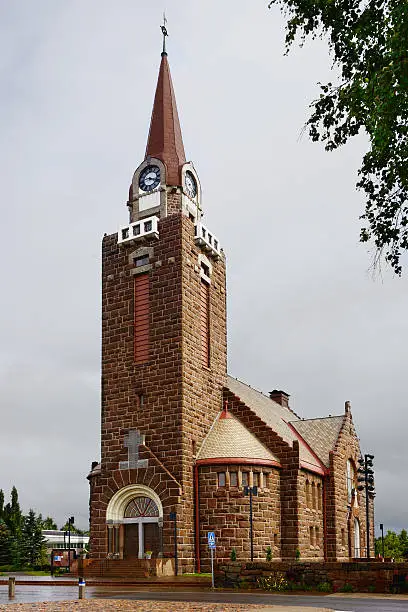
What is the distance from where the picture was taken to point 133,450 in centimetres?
4191

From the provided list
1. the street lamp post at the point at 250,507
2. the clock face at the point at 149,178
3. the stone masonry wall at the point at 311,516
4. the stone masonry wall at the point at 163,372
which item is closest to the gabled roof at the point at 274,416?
the stone masonry wall at the point at 311,516

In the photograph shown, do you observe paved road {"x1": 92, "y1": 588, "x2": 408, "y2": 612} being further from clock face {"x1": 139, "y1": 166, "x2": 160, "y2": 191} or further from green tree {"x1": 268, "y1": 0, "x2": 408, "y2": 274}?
clock face {"x1": 139, "y1": 166, "x2": 160, "y2": 191}

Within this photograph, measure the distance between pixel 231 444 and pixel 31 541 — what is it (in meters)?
40.2

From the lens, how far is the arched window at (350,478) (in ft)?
177

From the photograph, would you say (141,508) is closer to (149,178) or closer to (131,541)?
(131,541)

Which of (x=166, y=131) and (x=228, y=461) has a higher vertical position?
(x=166, y=131)

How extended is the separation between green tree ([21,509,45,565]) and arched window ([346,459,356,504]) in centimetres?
3350

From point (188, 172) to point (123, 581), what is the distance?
24444mm

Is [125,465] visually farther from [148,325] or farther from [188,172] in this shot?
[188,172]

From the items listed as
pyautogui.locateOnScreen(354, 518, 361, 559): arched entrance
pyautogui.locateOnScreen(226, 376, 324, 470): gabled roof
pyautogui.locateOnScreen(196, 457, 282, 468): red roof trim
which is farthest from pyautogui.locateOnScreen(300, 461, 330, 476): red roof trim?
pyautogui.locateOnScreen(354, 518, 361, 559): arched entrance

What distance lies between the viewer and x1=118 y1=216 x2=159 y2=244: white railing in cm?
4456

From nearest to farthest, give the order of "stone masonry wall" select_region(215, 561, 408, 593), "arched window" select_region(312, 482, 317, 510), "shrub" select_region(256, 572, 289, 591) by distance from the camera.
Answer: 1. "stone masonry wall" select_region(215, 561, 408, 593)
2. "shrub" select_region(256, 572, 289, 591)
3. "arched window" select_region(312, 482, 317, 510)

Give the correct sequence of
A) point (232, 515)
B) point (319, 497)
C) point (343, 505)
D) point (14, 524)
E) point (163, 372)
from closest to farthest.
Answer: point (232, 515)
point (163, 372)
point (319, 497)
point (343, 505)
point (14, 524)

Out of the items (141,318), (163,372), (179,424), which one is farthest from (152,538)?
(141,318)
